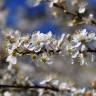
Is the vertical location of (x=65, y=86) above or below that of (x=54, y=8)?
below

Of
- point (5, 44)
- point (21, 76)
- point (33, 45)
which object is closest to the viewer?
point (33, 45)

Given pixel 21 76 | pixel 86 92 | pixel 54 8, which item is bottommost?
pixel 86 92

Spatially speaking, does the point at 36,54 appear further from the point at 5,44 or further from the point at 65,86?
the point at 65,86

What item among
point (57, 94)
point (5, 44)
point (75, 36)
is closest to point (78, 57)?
point (75, 36)

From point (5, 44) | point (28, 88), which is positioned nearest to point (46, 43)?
point (5, 44)

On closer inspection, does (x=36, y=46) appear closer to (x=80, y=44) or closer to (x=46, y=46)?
(x=46, y=46)

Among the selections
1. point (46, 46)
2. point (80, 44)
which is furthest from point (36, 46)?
point (80, 44)

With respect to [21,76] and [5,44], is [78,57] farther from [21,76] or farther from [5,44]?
[21,76]

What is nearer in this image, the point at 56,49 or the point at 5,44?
the point at 56,49

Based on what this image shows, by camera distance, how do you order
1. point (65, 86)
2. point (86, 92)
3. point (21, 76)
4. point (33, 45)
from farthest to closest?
point (21, 76)
point (65, 86)
point (86, 92)
point (33, 45)
